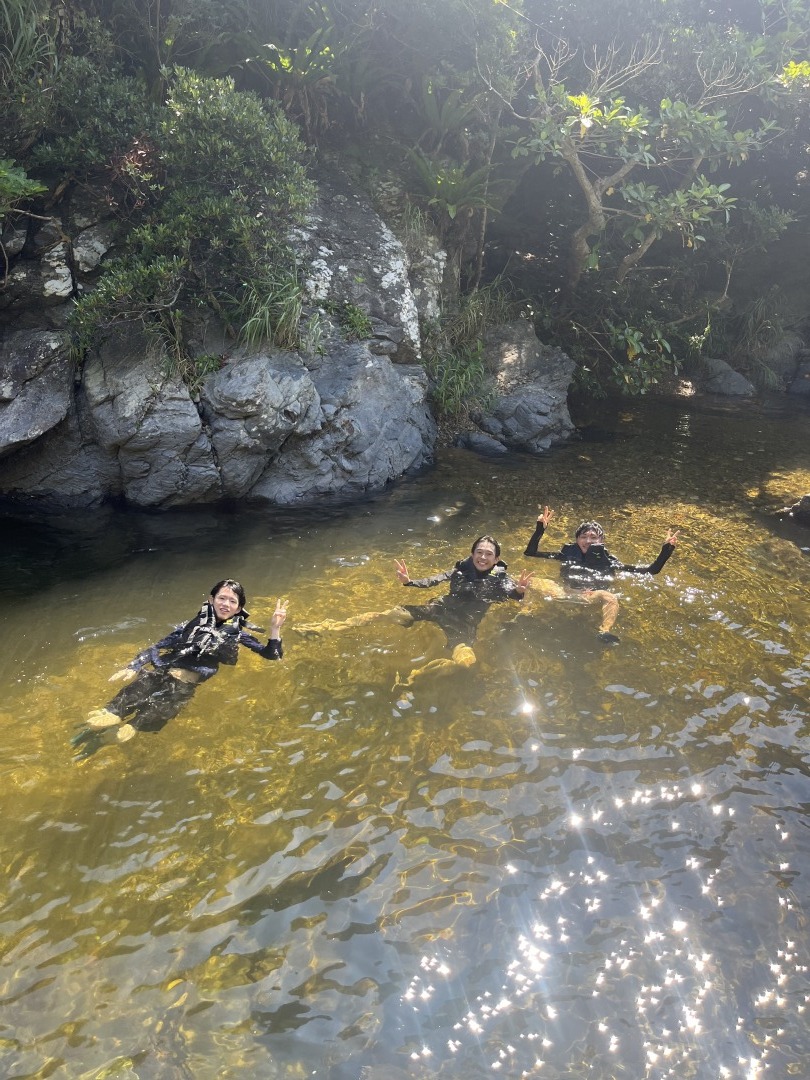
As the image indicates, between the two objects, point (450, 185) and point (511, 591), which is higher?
point (450, 185)

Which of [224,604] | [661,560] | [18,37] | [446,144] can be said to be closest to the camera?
[224,604]

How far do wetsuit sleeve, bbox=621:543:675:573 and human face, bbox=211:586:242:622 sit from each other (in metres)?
4.59

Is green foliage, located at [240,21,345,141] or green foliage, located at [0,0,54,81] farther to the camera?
green foliage, located at [240,21,345,141]

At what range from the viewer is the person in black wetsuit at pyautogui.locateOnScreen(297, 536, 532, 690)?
705 centimetres

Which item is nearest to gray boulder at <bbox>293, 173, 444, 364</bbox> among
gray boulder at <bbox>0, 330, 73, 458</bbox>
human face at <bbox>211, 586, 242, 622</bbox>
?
gray boulder at <bbox>0, 330, 73, 458</bbox>

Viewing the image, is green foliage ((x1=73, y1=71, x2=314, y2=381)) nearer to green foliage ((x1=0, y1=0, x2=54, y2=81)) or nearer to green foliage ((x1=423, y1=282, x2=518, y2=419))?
green foliage ((x1=0, y1=0, x2=54, y2=81))

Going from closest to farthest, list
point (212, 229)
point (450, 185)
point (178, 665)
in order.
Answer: point (178, 665) → point (212, 229) → point (450, 185)

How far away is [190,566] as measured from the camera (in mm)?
8312

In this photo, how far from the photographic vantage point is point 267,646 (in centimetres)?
594

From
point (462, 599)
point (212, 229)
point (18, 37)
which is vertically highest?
point (18, 37)

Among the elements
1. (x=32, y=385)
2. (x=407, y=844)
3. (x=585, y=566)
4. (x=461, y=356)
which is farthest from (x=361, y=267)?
(x=407, y=844)

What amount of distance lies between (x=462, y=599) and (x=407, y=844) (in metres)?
3.19

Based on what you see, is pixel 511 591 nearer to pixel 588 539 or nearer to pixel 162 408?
pixel 588 539

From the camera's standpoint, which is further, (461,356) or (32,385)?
(461,356)
